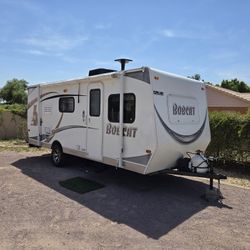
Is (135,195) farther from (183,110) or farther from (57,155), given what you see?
(57,155)

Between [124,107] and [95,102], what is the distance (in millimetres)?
1273

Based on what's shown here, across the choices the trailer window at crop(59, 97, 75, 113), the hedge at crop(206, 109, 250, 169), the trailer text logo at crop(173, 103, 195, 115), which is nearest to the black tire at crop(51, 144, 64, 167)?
the trailer window at crop(59, 97, 75, 113)

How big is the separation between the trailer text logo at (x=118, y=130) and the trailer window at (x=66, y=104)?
1.87m

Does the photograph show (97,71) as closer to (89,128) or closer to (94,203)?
(89,128)

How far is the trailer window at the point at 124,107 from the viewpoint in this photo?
6.94m

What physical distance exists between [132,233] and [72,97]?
5.05m

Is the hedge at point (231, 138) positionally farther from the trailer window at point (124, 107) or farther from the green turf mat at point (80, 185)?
the green turf mat at point (80, 185)

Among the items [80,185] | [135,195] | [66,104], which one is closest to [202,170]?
[135,195]

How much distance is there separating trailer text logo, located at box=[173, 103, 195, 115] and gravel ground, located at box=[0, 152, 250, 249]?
185cm

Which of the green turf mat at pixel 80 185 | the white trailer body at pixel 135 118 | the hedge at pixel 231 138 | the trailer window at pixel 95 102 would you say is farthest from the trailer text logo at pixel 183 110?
the hedge at pixel 231 138

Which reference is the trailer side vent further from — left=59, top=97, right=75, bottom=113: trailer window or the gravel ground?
the gravel ground

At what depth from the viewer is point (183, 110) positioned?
7.19 metres

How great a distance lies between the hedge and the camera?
9.42 metres

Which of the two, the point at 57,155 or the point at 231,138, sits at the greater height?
the point at 231,138
